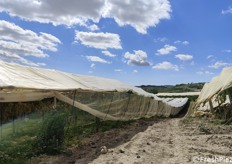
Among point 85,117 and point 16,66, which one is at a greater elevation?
point 16,66

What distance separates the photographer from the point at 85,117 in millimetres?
13773

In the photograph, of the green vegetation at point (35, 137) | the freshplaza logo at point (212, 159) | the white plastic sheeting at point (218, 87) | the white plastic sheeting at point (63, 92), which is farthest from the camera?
the white plastic sheeting at point (218, 87)

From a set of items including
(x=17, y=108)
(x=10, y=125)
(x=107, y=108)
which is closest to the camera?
(x=10, y=125)

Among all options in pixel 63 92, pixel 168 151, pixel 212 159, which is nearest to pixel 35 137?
pixel 63 92

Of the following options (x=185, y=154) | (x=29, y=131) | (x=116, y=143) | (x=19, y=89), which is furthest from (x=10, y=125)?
(x=185, y=154)

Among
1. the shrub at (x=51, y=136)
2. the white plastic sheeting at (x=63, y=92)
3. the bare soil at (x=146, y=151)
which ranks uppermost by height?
the white plastic sheeting at (x=63, y=92)

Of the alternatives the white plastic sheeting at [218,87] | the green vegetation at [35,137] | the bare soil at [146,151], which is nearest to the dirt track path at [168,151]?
the bare soil at [146,151]

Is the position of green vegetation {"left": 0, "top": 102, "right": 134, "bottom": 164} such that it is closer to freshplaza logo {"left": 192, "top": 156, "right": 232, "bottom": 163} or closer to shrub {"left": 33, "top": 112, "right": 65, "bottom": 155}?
shrub {"left": 33, "top": 112, "right": 65, "bottom": 155}

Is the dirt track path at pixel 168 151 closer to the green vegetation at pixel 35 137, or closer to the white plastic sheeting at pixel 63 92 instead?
the green vegetation at pixel 35 137

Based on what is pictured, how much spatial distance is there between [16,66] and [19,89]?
2.50m

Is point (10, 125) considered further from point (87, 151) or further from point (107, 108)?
point (107, 108)

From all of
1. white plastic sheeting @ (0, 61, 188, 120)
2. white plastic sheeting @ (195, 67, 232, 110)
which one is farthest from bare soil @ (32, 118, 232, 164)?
white plastic sheeting @ (195, 67, 232, 110)

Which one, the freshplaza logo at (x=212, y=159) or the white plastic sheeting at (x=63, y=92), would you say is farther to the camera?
the white plastic sheeting at (x=63, y=92)

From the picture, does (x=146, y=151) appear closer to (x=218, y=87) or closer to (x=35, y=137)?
(x=35, y=137)
